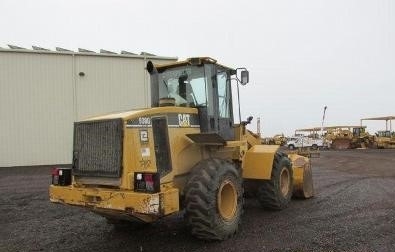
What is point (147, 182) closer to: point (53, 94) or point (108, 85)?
point (53, 94)

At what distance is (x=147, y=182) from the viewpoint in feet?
21.6

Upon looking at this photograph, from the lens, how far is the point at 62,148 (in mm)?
25281

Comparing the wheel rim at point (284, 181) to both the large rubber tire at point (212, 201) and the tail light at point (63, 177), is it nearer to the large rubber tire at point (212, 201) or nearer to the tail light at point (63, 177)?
the large rubber tire at point (212, 201)

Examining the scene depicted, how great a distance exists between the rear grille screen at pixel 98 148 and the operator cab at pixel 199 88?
1.37m

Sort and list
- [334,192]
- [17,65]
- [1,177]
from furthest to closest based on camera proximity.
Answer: [17,65], [1,177], [334,192]

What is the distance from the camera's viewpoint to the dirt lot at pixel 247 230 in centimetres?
720

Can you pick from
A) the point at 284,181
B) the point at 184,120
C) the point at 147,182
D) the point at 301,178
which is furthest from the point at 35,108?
the point at 147,182

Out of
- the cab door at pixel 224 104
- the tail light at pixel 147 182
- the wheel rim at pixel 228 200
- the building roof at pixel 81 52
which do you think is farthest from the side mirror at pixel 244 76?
the building roof at pixel 81 52

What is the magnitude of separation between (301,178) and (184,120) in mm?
4636

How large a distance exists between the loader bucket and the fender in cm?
211

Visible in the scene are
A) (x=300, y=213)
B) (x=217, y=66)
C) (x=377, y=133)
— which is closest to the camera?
(x=217, y=66)

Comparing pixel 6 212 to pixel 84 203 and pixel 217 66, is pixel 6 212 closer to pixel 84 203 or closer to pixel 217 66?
pixel 84 203

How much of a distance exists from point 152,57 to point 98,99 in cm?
390

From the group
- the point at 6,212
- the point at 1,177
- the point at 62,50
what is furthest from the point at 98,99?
the point at 6,212
